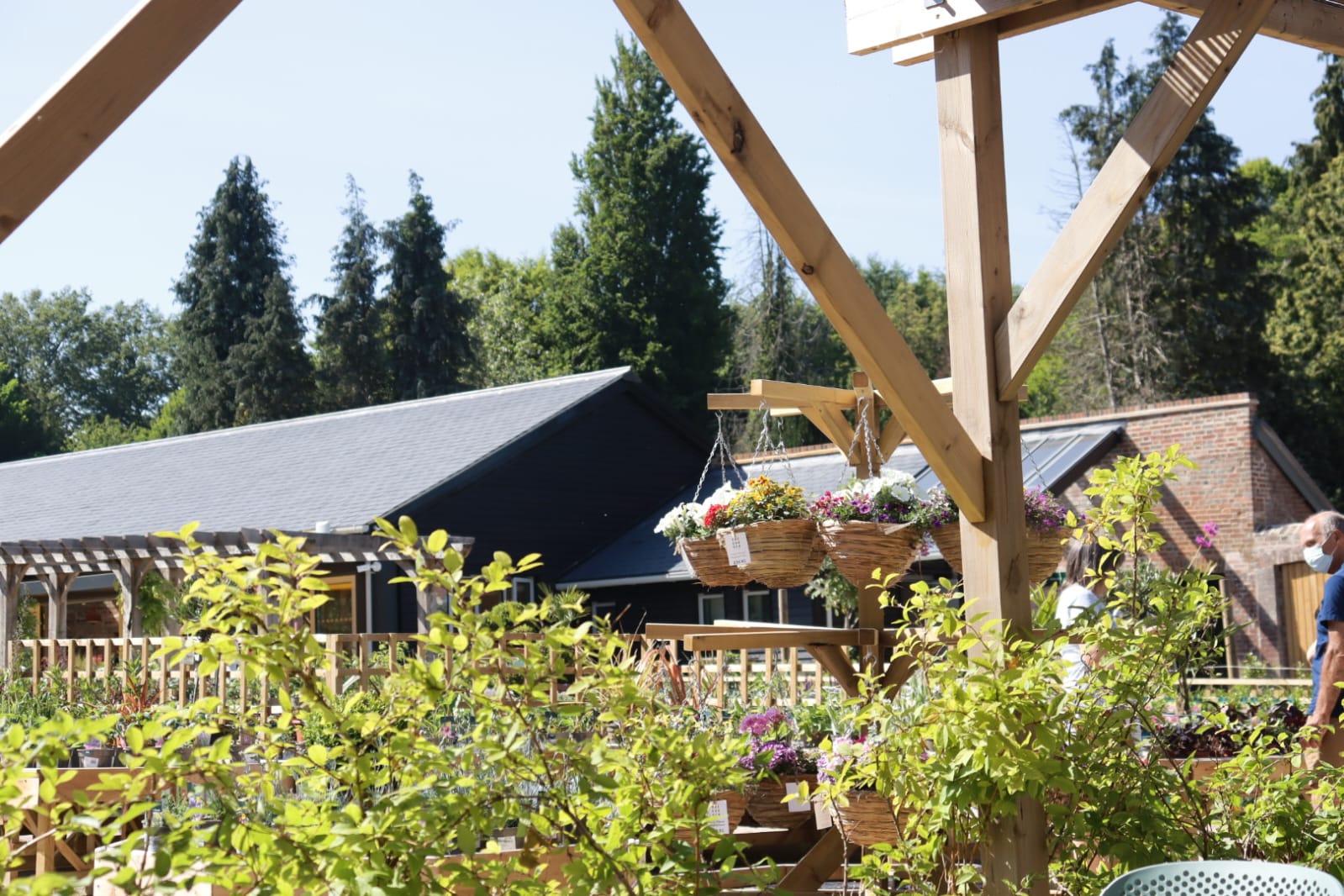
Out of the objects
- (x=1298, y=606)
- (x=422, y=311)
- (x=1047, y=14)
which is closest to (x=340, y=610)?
(x=1298, y=606)

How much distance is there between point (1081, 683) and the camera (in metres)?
3.39

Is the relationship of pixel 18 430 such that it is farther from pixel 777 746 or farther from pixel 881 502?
pixel 881 502

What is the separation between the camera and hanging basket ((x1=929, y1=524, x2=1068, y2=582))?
15.3 ft

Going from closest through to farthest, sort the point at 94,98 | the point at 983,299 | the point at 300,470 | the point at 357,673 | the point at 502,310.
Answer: the point at 94,98 → the point at 983,299 → the point at 357,673 → the point at 300,470 → the point at 502,310

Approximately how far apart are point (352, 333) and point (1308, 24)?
40.4 m

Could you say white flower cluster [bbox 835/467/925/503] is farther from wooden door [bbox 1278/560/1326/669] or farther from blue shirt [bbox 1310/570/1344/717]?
Result: wooden door [bbox 1278/560/1326/669]

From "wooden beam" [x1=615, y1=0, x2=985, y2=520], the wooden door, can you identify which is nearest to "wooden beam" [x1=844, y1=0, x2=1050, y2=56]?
"wooden beam" [x1=615, y1=0, x2=985, y2=520]

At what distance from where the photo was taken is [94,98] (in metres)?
2.21

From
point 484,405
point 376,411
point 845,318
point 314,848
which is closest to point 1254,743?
point 845,318

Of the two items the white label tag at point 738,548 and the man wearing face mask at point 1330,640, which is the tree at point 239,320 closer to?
the white label tag at point 738,548

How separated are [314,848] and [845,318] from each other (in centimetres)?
195

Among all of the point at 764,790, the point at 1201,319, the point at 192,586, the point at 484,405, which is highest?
the point at 1201,319

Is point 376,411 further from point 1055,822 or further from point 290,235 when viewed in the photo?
point 290,235

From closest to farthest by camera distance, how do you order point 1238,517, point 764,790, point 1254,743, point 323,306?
point 1254,743 → point 764,790 → point 1238,517 → point 323,306
